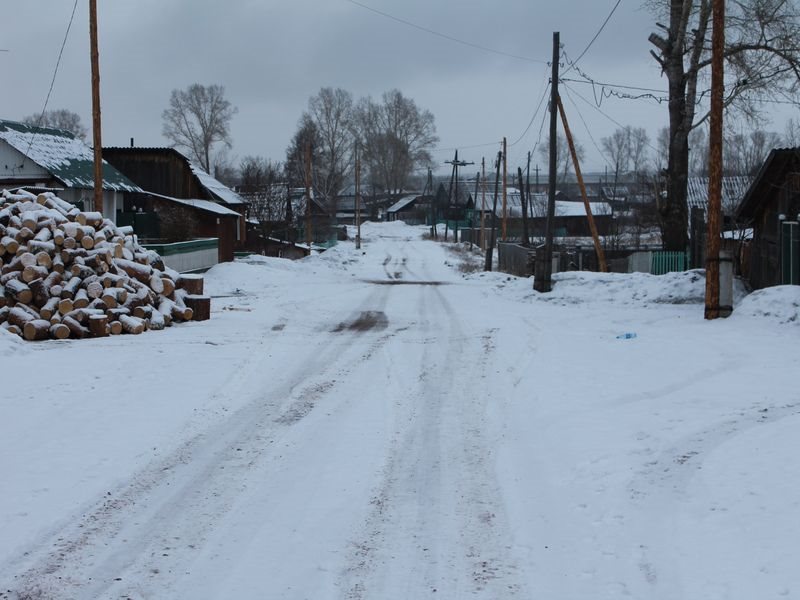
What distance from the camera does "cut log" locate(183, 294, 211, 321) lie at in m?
17.8

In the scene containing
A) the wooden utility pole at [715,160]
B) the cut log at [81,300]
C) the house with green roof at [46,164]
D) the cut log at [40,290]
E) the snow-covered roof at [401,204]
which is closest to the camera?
the cut log at [40,290]

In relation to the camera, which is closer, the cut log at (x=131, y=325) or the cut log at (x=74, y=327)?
the cut log at (x=74, y=327)

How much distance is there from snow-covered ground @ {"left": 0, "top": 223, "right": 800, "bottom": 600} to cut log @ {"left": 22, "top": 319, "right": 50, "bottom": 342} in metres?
0.83

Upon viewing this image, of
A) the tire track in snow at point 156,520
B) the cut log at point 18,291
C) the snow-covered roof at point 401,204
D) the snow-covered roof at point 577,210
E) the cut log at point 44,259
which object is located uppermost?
the snow-covered roof at point 401,204

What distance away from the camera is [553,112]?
2648 cm

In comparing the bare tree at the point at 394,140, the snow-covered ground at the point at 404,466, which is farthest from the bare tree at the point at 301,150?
the snow-covered ground at the point at 404,466

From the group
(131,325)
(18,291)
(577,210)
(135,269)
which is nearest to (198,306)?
(135,269)

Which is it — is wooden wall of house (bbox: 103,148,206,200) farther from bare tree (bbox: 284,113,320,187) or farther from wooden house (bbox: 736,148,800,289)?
bare tree (bbox: 284,113,320,187)

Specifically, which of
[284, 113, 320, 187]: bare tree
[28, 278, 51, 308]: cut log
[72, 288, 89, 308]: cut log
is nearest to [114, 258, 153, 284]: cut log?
[72, 288, 89, 308]: cut log

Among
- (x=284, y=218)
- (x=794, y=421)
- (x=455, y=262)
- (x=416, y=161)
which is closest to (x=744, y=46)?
(x=794, y=421)

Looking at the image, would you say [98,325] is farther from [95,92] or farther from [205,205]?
[205,205]

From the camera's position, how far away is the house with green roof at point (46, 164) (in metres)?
29.0

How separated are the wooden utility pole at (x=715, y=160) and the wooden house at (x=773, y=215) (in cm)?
201

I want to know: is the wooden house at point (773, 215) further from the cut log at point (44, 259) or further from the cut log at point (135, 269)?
the cut log at point (44, 259)
